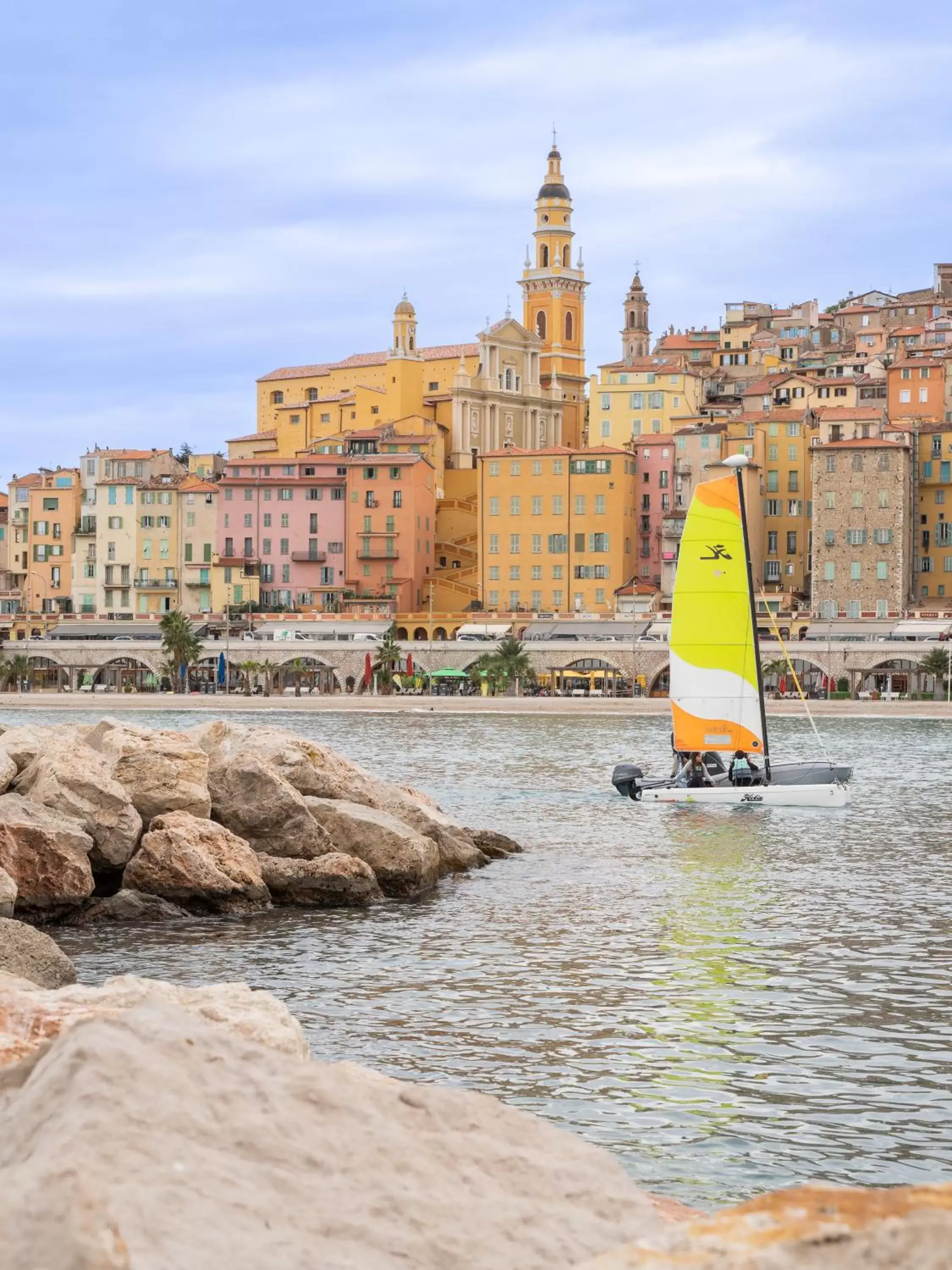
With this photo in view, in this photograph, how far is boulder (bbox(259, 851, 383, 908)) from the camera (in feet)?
69.0

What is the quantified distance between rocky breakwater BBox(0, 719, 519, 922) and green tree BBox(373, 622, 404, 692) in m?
79.2

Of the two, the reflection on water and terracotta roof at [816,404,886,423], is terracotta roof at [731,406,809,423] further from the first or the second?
the reflection on water

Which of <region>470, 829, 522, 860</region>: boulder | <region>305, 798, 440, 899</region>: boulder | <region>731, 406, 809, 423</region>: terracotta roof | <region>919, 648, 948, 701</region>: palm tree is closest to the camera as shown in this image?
<region>305, 798, 440, 899</region>: boulder

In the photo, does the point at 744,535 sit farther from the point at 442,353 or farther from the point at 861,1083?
the point at 442,353

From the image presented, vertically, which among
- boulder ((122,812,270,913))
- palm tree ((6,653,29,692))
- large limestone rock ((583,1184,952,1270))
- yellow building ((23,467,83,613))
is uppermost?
yellow building ((23,467,83,613))

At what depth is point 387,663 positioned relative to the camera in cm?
10444

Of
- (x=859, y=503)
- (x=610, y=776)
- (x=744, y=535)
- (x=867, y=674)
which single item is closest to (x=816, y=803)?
(x=744, y=535)

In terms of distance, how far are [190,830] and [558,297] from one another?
13543cm

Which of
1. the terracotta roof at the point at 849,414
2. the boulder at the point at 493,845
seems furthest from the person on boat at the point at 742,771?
the terracotta roof at the point at 849,414

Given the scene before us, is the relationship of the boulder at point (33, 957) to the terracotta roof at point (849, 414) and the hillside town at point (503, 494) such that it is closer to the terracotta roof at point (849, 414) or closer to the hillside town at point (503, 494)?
the hillside town at point (503, 494)

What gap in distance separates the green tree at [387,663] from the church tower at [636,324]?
249 ft

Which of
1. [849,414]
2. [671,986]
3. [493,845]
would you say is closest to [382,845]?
[493,845]

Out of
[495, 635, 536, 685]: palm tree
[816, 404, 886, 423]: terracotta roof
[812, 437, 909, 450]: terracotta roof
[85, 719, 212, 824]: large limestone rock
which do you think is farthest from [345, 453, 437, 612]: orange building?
[85, 719, 212, 824]: large limestone rock

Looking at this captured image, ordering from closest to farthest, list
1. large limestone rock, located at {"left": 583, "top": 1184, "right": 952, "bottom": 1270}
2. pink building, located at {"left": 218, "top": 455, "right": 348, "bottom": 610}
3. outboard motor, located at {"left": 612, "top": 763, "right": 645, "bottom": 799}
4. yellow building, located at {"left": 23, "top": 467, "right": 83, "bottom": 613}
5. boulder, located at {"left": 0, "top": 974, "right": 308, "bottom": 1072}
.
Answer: large limestone rock, located at {"left": 583, "top": 1184, "right": 952, "bottom": 1270}, boulder, located at {"left": 0, "top": 974, "right": 308, "bottom": 1072}, outboard motor, located at {"left": 612, "top": 763, "right": 645, "bottom": 799}, pink building, located at {"left": 218, "top": 455, "right": 348, "bottom": 610}, yellow building, located at {"left": 23, "top": 467, "right": 83, "bottom": 613}
